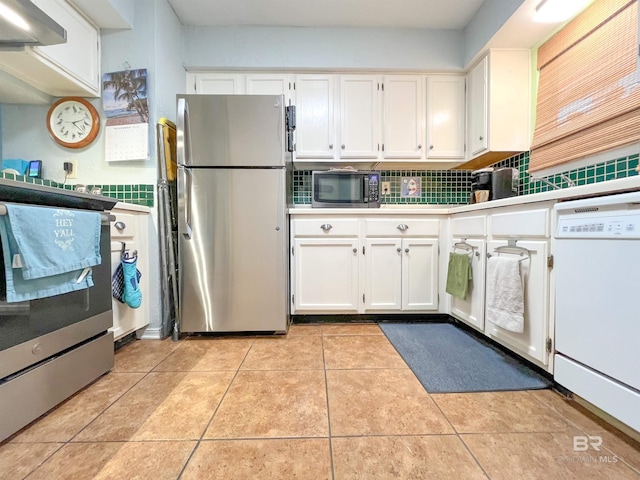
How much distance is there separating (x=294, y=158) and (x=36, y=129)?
1.79 meters

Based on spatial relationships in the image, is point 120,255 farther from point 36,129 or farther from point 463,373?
point 463,373

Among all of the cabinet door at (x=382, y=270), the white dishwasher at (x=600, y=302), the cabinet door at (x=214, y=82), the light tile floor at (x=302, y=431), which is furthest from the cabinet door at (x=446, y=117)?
the light tile floor at (x=302, y=431)

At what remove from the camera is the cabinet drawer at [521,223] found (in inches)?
49.9

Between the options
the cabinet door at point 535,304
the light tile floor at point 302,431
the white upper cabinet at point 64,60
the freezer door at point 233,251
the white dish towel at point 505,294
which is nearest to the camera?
the light tile floor at point 302,431

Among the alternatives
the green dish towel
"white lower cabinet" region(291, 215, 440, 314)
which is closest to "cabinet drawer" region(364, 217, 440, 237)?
"white lower cabinet" region(291, 215, 440, 314)

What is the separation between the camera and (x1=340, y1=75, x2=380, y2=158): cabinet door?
2.40 meters

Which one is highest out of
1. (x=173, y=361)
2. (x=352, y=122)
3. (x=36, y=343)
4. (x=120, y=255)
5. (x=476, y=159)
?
(x=352, y=122)

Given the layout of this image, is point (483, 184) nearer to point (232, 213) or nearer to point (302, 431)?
point (232, 213)

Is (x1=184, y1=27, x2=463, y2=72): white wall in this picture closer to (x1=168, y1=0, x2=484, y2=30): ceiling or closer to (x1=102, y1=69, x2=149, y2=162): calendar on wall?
(x1=168, y1=0, x2=484, y2=30): ceiling

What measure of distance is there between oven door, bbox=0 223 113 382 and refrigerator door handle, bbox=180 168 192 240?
0.52 meters

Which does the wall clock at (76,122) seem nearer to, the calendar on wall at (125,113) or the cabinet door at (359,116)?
the calendar on wall at (125,113)

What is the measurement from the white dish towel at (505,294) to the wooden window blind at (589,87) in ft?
2.90

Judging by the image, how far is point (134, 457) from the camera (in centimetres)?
85

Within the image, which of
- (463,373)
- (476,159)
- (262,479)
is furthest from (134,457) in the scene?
(476,159)
